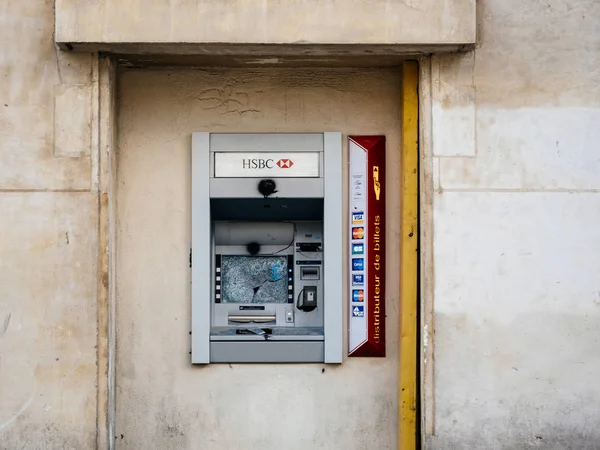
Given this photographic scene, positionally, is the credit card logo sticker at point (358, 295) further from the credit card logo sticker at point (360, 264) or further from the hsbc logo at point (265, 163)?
the hsbc logo at point (265, 163)

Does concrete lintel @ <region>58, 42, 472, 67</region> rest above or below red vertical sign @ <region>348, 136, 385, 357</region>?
above

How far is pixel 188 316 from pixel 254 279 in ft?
1.84

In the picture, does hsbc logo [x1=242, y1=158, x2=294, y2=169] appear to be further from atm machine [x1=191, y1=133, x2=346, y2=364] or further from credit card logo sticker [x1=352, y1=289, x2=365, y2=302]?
credit card logo sticker [x1=352, y1=289, x2=365, y2=302]

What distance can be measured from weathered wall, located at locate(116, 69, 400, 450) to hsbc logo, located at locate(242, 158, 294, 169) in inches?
10.0

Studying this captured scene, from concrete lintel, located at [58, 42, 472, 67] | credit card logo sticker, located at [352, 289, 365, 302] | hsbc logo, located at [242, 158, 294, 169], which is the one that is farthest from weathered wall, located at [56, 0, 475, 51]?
credit card logo sticker, located at [352, 289, 365, 302]

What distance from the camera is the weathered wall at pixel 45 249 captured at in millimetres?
5555

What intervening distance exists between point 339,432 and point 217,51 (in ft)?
9.45

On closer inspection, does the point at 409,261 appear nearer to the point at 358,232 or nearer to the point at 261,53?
the point at 358,232

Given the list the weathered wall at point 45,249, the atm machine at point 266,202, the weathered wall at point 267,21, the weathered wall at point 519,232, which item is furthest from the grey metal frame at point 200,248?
the weathered wall at point 519,232

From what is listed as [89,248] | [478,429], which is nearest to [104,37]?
[89,248]

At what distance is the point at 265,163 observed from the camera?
5.93 meters

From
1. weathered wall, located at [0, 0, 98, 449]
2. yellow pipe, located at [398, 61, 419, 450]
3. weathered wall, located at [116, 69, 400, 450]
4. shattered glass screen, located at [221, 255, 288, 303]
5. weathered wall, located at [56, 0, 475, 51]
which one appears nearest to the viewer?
weathered wall, located at [56, 0, 475, 51]

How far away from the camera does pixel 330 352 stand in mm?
5926

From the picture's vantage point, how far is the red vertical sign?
19.7ft
